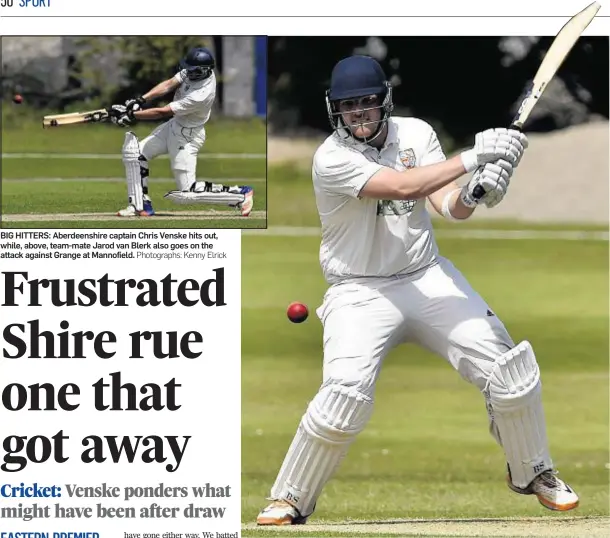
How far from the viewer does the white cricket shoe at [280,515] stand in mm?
5676

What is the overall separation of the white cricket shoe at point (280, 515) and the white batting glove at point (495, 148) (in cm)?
160

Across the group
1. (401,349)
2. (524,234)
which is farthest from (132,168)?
(524,234)

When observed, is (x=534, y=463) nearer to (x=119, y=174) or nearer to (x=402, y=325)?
(x=402, y=325)

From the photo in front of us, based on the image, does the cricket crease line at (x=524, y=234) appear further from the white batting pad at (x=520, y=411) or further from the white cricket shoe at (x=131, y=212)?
the white batting pad at (x=520, y=411)

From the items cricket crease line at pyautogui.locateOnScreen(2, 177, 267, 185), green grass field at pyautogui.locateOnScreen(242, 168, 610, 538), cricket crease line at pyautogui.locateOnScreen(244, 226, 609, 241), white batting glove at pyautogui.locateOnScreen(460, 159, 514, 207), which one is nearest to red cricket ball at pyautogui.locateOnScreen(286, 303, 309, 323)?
cricket crease line at pyautogui.locateOnScreen(2, 177, 267, 185)

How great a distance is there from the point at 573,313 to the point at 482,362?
742 cm

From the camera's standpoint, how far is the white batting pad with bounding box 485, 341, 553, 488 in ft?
18.0

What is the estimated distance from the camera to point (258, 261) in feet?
48.2

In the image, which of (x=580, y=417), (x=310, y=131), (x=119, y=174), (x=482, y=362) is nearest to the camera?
(x=482, y=362)

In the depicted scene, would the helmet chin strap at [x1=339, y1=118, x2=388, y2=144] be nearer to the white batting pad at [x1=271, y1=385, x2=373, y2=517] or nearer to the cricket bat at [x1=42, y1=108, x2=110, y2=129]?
the white batting pad at [x1=271, y1=385, x2=373, y2=517]

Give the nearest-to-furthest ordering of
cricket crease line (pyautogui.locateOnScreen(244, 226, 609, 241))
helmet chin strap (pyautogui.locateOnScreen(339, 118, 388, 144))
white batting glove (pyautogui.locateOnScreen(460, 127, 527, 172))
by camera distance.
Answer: white batting glove (pyautogui.locateOnScreen(460, 127, 527, 172)) → helmet chin strap (pyautogui.locateOnScreen(339, 118, 388, 144)) → cricket crease line (pyautogui.locateOnScreen(244, 226, 609, 241))

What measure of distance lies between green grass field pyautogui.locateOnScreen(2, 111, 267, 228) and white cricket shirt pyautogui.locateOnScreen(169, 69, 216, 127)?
0.13 meters

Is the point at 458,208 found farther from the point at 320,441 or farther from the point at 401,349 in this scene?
the point at 401,349

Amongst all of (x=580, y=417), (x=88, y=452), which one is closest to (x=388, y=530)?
(x=88, y=452)
